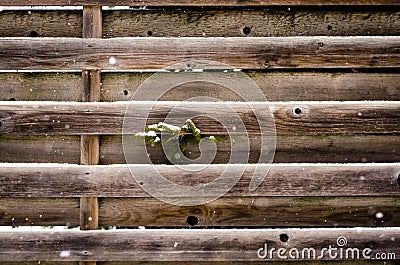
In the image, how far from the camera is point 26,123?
2.66m

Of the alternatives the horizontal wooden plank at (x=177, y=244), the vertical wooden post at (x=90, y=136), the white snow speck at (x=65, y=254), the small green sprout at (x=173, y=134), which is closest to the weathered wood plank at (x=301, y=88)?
the vertical wooden post at (x=90, y=136)

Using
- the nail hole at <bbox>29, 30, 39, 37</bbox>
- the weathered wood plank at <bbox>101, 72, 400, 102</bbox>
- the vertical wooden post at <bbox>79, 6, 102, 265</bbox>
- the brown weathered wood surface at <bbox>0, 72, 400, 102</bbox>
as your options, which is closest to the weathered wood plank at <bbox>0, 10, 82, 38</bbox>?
the nail hole at <bbox>29, 30, 39, 37</bbox>

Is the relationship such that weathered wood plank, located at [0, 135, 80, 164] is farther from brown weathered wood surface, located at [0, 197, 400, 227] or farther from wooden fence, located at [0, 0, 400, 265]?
brown weathered wood surface, located at [0, 197, 400, 227]

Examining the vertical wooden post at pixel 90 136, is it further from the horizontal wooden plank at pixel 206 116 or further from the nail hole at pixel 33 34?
the nail hole at pixel 33 34

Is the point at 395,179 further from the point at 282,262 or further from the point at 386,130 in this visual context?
the point at 282,262

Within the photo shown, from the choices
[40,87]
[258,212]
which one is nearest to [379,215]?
[258,212]

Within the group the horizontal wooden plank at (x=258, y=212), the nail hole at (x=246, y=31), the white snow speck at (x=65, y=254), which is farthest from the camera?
the nail hole at (x=246, y=31)

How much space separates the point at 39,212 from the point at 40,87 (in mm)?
814

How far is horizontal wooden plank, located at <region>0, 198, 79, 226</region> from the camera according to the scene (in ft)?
9.14

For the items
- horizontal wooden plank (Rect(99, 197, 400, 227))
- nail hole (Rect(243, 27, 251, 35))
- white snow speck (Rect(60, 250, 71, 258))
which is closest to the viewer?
white snow speck (Rect(60, 250, 71, 258))

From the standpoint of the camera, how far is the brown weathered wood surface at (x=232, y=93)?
2820 mm

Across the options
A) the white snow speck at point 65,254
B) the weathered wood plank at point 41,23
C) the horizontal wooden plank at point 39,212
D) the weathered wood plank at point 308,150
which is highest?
the weathered wood plank at point 41,23

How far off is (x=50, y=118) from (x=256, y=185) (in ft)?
4.36

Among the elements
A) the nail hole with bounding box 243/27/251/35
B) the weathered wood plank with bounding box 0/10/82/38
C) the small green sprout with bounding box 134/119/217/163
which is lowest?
the small green sprout with bounding box 134/119/217/163
